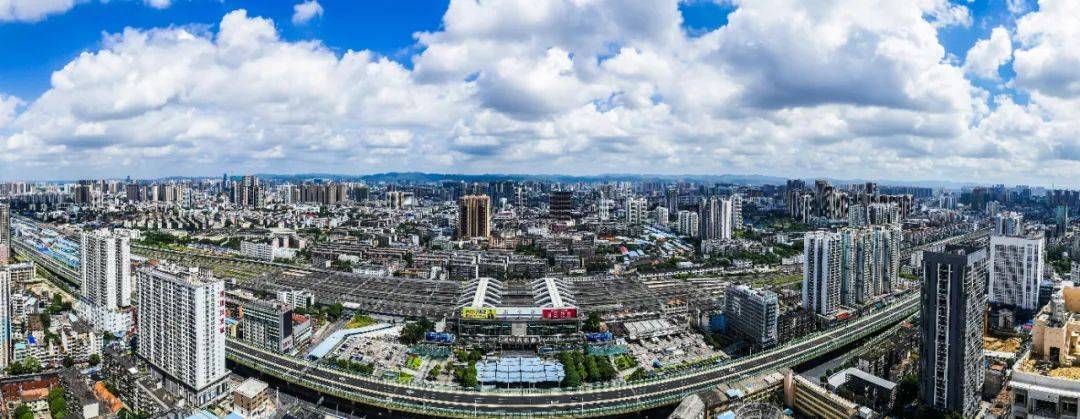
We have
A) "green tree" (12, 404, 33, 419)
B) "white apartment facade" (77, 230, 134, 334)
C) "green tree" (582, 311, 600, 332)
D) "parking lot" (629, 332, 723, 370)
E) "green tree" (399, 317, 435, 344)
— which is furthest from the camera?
"white apartment facade" (77, 230, 134, 334)

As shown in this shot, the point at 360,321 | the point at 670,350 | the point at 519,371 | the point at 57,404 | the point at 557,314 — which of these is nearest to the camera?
the point at 57,404

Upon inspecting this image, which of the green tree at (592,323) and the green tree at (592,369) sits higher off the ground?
the green tree at (592,323)

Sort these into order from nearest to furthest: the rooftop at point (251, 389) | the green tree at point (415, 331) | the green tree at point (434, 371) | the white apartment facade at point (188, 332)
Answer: the rooftop at point (251, 389) < the white apartment facade at point (188, 332) < the green tree at point (434, 371) < the green tree at point (415, 331)

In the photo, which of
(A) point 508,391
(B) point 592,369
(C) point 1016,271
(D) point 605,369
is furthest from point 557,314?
(C) point 1016,271

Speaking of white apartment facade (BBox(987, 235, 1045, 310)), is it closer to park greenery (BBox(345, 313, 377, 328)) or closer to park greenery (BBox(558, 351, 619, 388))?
park greenery (BBox(558, 351, 619, 388))

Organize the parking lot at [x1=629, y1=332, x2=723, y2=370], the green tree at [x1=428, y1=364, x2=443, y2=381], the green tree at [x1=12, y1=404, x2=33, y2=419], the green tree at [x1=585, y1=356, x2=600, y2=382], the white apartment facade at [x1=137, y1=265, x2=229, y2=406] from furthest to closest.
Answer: the parking lot at [x1=629, y1=332, x2=723, y2=370] < the green tree at [x1=428, y1=364, x2=443, y2=381] < the green tree at [x1=585, y1=356, x2=600, y2=382] < the white apartment facade at [x1=137, y1=265, x2=229, y2=406] < the green tree at [x1=12, y1=404, x2=33, y2=419]

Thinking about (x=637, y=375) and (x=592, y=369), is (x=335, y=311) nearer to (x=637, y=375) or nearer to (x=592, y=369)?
(x=592, y=369)

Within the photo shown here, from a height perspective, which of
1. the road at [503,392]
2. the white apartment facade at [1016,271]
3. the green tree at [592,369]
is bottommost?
the road at [503,392]

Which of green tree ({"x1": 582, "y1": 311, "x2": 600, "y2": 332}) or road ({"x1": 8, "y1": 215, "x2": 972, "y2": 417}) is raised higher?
green tree ({"x1": 582, "y1": 311, "x2": 600, "y2": 332})

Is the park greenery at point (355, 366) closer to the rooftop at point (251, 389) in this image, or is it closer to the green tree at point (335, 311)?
the rooftop at point (251, 389)

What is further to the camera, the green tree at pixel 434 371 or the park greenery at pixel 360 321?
the park greenery at pixel 360 321

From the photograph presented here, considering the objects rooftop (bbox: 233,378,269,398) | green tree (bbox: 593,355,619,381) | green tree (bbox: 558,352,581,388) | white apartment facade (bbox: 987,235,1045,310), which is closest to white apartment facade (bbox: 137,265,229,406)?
rooftop (bbox: 233,378,269,398)

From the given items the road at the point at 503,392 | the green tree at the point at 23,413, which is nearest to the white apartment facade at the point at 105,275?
the road at the point at 503,392
